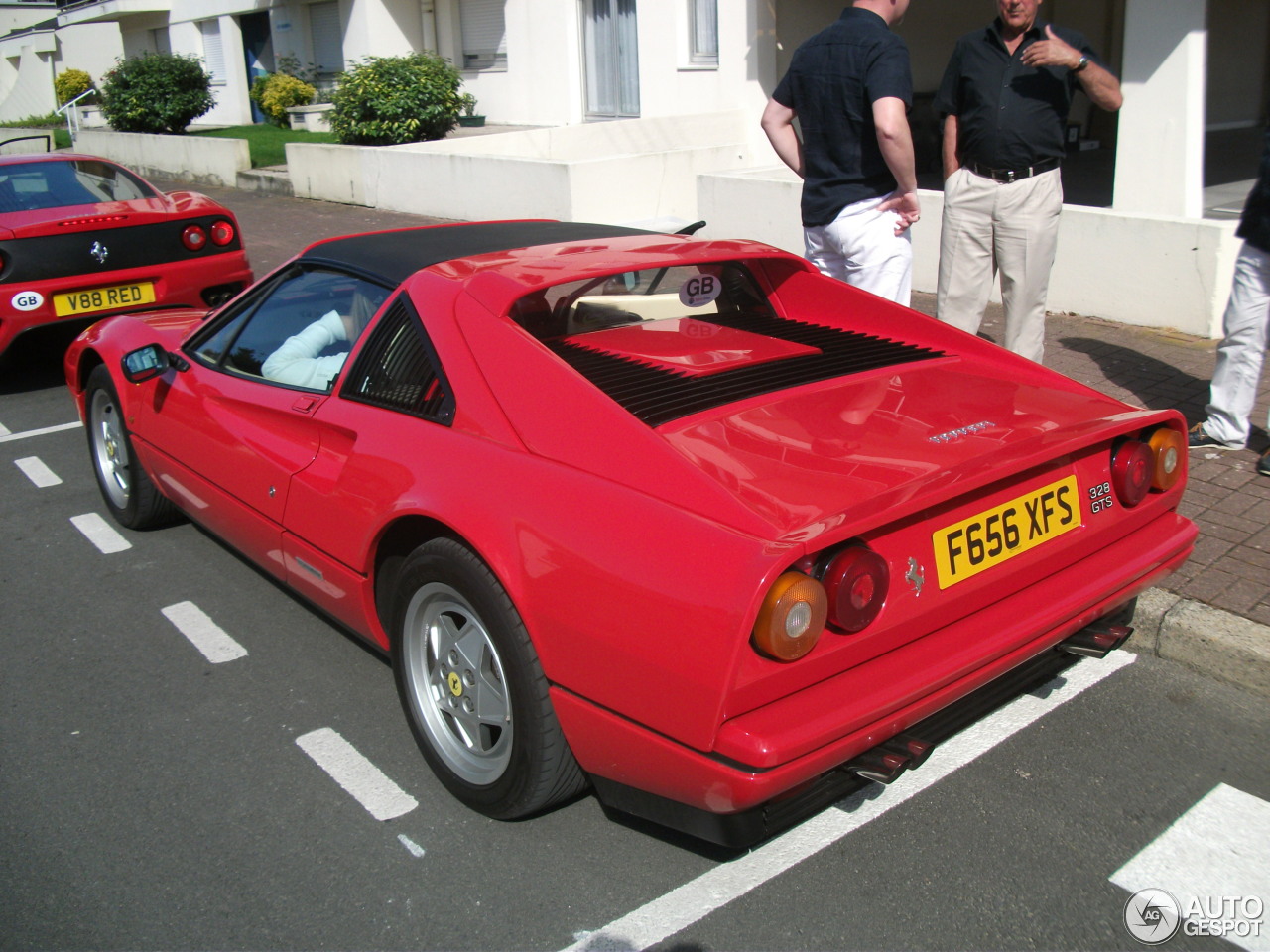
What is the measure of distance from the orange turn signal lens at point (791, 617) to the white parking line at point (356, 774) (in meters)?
1.26

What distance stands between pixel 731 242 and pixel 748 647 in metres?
1.80

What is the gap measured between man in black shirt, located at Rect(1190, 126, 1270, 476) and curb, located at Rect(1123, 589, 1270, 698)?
1.38m

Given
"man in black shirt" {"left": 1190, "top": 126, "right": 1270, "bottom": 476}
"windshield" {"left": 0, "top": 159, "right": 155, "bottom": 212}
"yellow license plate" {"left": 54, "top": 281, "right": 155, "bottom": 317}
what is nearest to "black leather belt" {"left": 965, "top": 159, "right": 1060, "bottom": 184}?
"man in black shirt" {"left": 1190, "top": 126, "right": 1270, "bottom": 476}

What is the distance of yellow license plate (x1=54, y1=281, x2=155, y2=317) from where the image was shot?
6.91 metres

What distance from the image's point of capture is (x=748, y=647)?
218 centimetres

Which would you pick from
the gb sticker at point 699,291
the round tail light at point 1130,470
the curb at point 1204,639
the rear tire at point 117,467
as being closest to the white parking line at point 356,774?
the gb sticker at point 699,291

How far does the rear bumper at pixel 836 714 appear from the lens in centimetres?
217

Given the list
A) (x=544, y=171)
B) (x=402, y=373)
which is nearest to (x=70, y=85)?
(x=544, y=171)

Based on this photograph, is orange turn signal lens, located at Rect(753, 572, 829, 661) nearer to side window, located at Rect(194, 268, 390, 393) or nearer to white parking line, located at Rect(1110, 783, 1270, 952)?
white parking line, located at Rect(1110, 783, 1270, 952)

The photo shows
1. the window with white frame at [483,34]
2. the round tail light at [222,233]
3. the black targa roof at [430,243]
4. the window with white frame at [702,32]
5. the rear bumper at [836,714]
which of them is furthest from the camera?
the window with white frame at [483,34]

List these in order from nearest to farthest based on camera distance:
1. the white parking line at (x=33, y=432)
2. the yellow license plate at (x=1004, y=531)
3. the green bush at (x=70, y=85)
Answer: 1. the yellow license plate at (x=1004, y=531)
2. the white parking line at (x=33, y=432)
3. the green bush at (x=70, y=85)

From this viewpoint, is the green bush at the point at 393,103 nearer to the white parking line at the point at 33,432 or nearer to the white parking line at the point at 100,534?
the white parking line at the point at 33,432

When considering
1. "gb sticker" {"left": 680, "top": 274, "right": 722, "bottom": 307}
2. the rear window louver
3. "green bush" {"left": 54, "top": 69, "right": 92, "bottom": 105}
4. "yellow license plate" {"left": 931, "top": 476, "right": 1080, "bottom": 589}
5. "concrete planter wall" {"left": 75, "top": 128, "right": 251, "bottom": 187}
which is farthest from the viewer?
"green bush" {"left": 54, "top": 69, "right": 92, "bottom": 105}

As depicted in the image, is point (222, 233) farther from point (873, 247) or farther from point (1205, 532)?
point (1205, 532)
